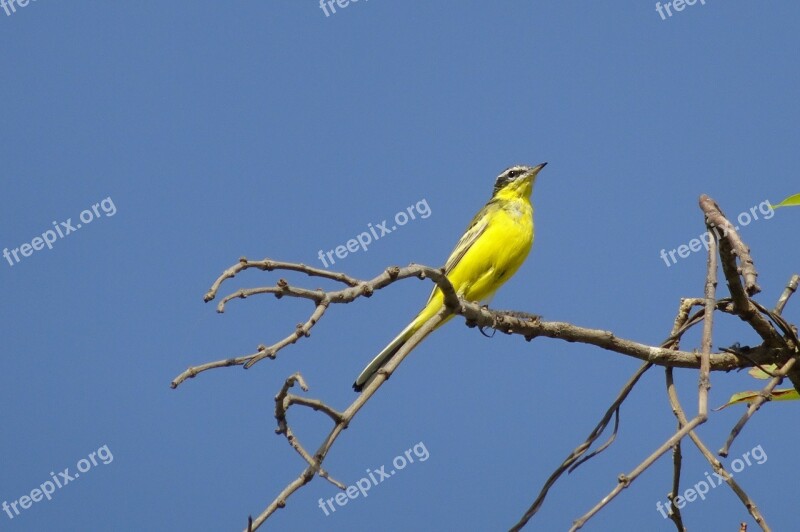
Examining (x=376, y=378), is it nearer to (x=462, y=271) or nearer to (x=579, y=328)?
(x=579, y=328)

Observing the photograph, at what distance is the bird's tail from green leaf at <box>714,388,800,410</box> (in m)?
1.96

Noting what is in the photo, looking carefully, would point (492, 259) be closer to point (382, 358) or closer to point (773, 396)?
point (382, 358)

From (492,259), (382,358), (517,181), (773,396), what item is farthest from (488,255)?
(773,396)

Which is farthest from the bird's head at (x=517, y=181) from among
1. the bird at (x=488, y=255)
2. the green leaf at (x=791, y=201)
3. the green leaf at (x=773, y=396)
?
the green leaf at (x=791, y=201)

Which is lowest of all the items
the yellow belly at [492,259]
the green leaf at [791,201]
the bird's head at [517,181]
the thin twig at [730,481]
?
the thin twig at [730,481]

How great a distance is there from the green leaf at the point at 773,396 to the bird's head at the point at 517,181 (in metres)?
5.39

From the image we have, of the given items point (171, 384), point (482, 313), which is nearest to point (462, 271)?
point (482, 313)

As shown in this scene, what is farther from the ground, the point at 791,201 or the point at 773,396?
the point at 791,201

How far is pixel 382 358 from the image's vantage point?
6.22 metres

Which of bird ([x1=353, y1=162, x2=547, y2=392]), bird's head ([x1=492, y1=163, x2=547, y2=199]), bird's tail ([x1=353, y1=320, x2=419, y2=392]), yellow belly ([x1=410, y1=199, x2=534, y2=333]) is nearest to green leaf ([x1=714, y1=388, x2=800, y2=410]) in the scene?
bird's tail ([x1=353, y1=320, x2=419, y2=392])

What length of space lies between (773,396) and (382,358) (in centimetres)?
294

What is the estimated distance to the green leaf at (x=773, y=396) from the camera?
3730 mm

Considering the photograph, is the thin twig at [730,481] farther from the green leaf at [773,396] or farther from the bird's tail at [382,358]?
the bird's tail at [382,358]

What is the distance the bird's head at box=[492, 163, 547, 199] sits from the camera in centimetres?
928
